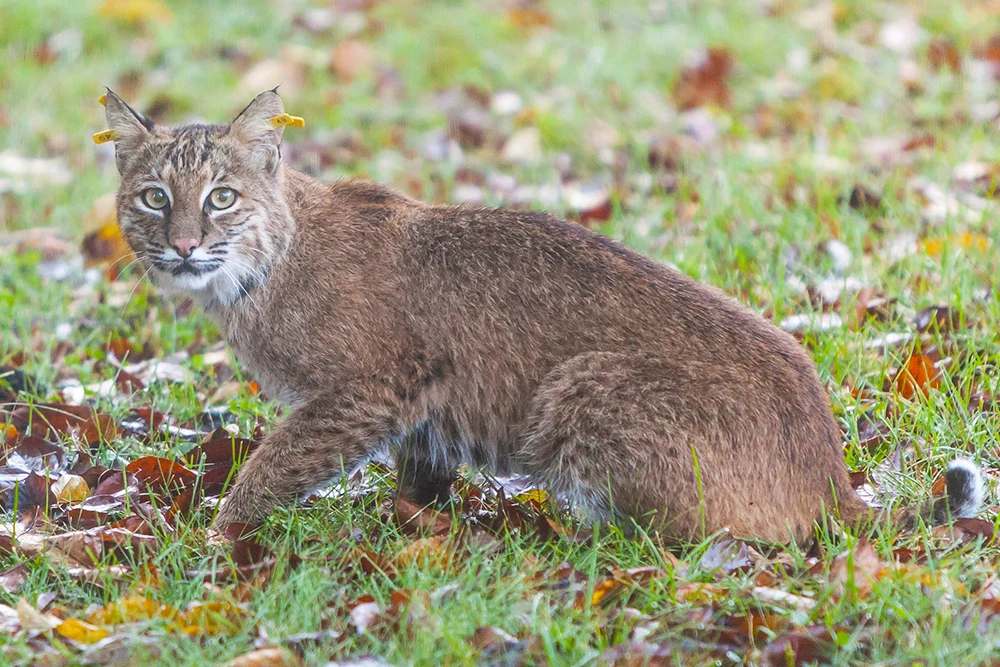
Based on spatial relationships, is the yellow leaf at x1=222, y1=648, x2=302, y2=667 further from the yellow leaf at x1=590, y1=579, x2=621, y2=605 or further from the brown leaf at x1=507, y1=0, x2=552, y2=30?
the brown leaf at x1=507, y1=0, x2=552, y2=30

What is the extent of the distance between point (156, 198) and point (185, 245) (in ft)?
0.82

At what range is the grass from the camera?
3.30m

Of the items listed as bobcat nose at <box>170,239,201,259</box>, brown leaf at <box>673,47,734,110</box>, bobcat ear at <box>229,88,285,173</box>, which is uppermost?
bobcat ear at <box>229,88,285,173</box>

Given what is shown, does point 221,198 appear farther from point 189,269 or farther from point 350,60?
point 350,60

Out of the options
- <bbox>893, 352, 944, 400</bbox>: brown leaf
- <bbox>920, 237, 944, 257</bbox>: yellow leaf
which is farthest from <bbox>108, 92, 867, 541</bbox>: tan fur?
<bbox>920, 237, 944, 257</bbox>: yellow leaf

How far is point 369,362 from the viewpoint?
4125mm

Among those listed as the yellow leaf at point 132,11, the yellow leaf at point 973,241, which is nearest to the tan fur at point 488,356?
the yellow leaf at point 973,241

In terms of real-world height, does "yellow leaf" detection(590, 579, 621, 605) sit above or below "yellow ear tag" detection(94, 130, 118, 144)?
below

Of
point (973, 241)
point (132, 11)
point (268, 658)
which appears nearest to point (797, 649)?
point (268, 658)

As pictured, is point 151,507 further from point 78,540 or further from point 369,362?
point 369,362

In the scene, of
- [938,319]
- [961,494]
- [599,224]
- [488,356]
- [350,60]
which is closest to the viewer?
[961,494]

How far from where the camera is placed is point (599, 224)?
6566 mm

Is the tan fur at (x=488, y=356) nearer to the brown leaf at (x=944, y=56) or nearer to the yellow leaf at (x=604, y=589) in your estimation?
the yellow leaf at (x=604, y=589)

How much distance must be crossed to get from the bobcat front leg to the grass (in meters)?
0.14
